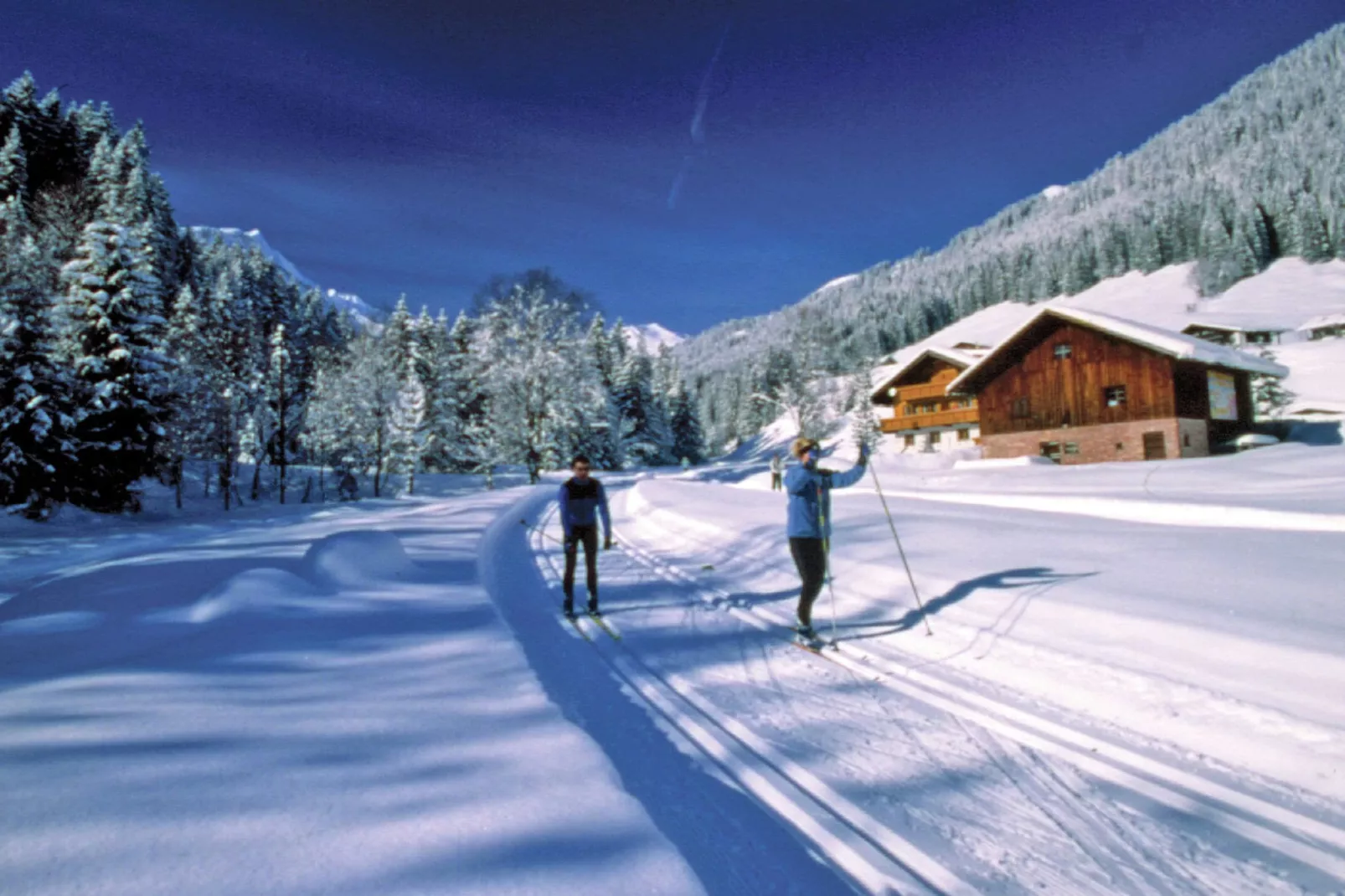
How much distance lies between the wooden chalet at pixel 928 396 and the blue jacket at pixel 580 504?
140ft

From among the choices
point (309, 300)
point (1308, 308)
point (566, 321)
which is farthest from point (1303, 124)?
point (309, 300)

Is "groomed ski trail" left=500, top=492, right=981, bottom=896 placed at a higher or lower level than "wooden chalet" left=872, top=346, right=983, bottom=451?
lower

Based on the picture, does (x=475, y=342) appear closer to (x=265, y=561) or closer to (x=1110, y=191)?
(x=265, y=561)

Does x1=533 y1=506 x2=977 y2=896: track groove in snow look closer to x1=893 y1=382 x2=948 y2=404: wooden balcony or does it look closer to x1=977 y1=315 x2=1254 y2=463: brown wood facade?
x1=977 y1=315 x2=1254 y2=463: brown wood facade

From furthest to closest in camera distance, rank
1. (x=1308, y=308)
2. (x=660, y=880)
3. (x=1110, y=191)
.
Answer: (x=1110, y=191) → (x=1308, y=308) → (x=660, y=880)

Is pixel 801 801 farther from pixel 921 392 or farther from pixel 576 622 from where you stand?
Answer: pixel 921 392

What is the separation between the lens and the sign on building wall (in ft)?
93.2

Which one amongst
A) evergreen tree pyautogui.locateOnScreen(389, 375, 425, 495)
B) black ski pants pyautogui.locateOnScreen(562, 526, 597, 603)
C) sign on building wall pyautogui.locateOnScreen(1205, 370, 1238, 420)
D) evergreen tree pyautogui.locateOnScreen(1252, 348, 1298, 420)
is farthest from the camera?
evergreen tree pyautogui.locateOnScreen(1252, 348, 1298, 420)

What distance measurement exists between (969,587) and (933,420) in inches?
1656

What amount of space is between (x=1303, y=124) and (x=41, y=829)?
715 feet

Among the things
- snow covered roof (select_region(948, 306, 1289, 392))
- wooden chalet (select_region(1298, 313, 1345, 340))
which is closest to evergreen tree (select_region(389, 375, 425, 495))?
snow covered roof (select_region(948, 306, 1289, 392))

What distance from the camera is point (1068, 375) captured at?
29516 mm

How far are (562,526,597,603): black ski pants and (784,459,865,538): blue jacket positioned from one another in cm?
251

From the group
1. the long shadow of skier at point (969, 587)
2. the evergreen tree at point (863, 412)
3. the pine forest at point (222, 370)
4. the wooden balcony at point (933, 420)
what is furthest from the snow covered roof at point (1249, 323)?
the long shadow of skier at point (969, 587)
